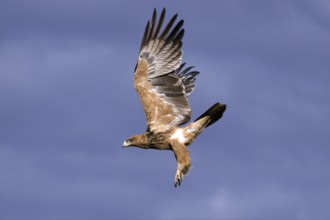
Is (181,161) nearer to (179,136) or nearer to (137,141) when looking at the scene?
(179,136)

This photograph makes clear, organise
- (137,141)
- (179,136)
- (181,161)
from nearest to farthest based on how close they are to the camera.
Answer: (181,161)
(179,136)
(137,141)

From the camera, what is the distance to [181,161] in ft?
42.9

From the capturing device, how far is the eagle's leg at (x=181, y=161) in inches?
507

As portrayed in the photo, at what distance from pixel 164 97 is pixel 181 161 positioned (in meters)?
1.60

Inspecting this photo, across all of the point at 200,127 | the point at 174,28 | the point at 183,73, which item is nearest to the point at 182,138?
the point at 200,127

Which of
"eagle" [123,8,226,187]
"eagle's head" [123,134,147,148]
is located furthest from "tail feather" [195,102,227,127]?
"eagle's head" [123,134,147,148]

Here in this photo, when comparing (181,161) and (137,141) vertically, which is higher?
(137,141)

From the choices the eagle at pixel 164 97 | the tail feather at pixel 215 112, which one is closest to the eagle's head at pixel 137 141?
the eagle at pixel 164 97

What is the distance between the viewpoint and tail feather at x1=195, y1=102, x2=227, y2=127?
526 inches

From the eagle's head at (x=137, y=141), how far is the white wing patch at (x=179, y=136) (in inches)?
23.0

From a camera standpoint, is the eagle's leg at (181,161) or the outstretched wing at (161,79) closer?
the eagle's leg at (181,161)

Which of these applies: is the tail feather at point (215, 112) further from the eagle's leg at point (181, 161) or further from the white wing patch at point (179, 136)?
the eagle's leg at point (181, 161)

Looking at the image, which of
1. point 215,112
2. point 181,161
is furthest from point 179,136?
point 215,112

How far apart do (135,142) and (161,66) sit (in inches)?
65.3
